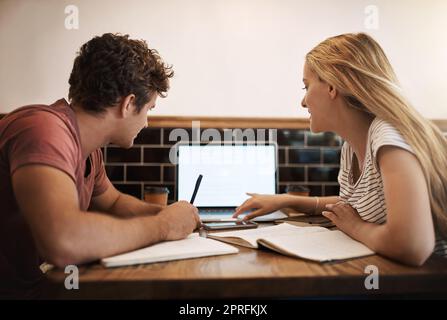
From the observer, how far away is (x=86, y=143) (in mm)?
986

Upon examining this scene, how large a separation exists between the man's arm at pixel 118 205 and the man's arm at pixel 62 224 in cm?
47

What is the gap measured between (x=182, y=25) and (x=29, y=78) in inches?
30.4

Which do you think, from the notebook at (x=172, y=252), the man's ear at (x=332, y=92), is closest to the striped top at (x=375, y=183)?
the man's ear at (x=332, y=92)

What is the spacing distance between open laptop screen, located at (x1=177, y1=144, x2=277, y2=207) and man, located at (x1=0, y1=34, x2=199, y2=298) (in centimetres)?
52

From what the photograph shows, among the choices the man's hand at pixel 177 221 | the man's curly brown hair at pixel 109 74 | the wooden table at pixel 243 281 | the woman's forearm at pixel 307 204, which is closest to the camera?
the wooden table at pixel 243 281

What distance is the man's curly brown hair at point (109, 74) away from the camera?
0.97 metres

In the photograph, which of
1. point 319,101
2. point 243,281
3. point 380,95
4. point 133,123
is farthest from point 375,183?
point 133,123

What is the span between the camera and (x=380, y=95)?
91 cm

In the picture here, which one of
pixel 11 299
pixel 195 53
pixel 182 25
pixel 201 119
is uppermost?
pixel 182 25

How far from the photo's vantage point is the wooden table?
0.59 meters

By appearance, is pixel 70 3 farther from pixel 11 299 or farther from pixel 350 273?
pixel 350 273

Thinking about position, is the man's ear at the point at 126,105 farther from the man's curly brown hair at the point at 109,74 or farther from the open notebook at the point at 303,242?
the open notebook at the point at 303,242

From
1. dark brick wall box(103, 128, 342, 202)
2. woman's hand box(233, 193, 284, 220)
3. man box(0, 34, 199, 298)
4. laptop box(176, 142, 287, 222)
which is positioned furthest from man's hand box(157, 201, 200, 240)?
dark brick wall box(103, 128, 342, 202)

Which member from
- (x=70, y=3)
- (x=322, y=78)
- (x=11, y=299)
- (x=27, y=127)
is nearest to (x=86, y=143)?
(x=27, y=127)
